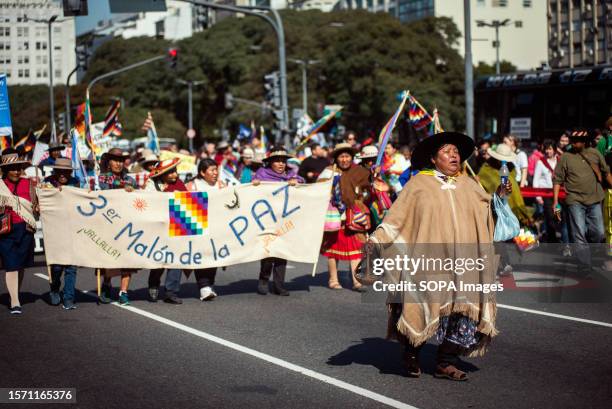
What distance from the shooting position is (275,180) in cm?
1209

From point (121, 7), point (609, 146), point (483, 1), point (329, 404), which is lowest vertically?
point (329, 404)

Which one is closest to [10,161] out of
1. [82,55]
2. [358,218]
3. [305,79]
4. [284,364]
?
[358,218]

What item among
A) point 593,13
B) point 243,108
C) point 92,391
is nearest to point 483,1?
point 593,13

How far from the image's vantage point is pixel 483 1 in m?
93.2

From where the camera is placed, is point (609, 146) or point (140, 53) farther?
point (140, 53)

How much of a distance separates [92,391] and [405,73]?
176 ft

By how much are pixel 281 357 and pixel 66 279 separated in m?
3.95

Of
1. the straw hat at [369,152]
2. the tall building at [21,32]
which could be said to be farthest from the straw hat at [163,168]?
the tall building at [21,32]

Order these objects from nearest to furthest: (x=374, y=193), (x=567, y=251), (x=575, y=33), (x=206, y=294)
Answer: (x=206, y=294) → (x=374, y=193) → (x=567, y=251) → (x=575, y=33)

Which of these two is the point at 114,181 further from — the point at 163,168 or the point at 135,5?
the point at 135,5

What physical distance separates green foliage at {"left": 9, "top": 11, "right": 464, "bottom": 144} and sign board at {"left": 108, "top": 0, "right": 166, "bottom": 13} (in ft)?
66.9

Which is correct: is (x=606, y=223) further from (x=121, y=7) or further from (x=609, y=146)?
(x=121, y=7)

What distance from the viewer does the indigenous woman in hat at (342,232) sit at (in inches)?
479

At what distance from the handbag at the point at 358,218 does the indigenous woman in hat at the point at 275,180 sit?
2.44ft
